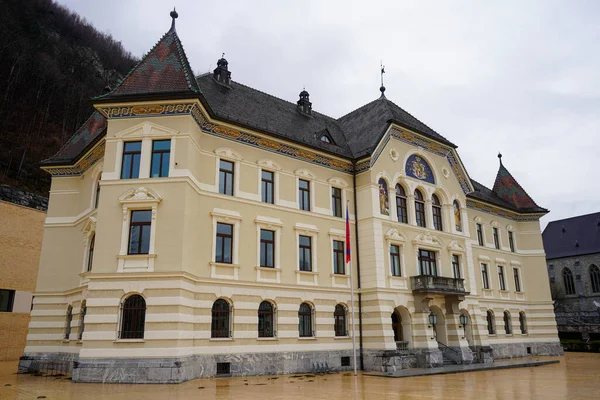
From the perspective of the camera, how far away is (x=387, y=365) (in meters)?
24.0

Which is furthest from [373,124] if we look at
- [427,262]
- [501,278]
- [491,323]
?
[491,323]

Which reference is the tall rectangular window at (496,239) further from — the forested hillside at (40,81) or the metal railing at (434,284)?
the forested hillside at (40,81)

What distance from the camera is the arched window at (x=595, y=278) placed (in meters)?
67.1

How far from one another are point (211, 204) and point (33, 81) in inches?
1843

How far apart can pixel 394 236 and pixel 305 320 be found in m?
7.35

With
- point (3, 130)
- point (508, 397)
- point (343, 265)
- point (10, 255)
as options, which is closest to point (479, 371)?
point (343, 265)

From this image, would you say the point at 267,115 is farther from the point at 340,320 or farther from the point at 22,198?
the point at 22,198

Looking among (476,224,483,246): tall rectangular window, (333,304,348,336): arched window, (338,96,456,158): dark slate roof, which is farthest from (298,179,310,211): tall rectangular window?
(476,224,483,246): tall rectangular window

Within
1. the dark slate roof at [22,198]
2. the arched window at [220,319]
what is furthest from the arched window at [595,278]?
the dark slate roof at [22,198]

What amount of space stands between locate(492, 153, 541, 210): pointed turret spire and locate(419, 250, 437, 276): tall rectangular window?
15.9 metres

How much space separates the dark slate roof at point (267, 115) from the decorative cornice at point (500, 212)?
12957 millimetres

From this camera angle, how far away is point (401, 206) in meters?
28.7

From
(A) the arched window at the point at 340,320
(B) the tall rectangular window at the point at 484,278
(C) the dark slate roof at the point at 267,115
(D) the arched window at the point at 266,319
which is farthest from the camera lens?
(B) the tall rectangular window at the point at 484,278

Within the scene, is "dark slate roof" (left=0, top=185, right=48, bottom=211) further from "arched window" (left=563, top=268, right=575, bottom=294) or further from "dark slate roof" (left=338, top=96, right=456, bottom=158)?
"arched window" (left=563, top=268, right=575, bottom=294)
